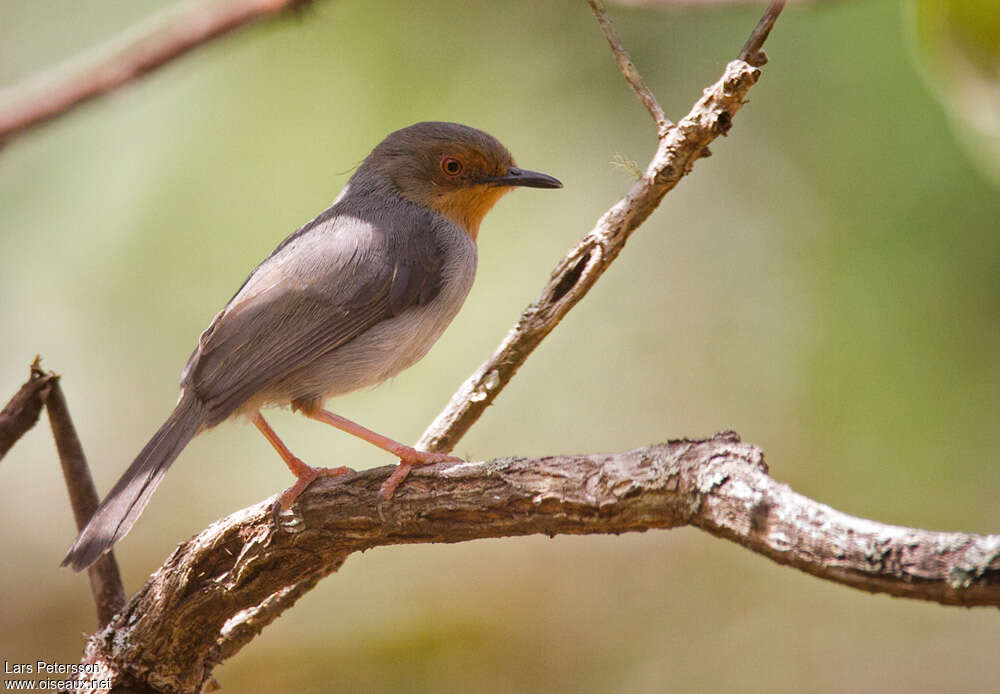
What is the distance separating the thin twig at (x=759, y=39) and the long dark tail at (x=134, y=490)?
226 centimetres

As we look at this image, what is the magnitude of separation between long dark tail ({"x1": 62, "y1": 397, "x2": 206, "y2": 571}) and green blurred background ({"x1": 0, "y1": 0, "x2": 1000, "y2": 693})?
2.05m

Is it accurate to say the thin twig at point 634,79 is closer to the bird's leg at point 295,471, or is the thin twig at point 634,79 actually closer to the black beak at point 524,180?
the black beak at point 524,180

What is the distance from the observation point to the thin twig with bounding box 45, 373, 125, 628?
3607 millimetres

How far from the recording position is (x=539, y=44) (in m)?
6.71

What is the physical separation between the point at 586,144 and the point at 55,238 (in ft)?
11.4

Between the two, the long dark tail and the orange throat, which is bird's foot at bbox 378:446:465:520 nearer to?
the long dark tail

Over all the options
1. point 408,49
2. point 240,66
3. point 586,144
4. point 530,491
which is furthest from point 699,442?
point 240,66

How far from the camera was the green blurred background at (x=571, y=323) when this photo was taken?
18.7 ft

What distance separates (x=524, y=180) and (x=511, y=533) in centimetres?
225

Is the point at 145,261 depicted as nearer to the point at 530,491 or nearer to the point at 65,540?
the point at 65,540

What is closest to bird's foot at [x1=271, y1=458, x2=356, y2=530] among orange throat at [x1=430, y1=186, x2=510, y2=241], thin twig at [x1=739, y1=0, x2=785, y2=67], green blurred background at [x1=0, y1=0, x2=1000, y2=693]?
orange throat at [x1=430, y1=186, x2=510, y2=241]

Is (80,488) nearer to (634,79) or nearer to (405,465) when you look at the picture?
(405,465)

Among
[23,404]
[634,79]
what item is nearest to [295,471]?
[23,404]

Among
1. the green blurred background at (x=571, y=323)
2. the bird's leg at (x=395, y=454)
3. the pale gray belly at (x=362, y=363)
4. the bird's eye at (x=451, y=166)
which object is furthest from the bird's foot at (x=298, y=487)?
the green blurred background at (x=571, y=323)
